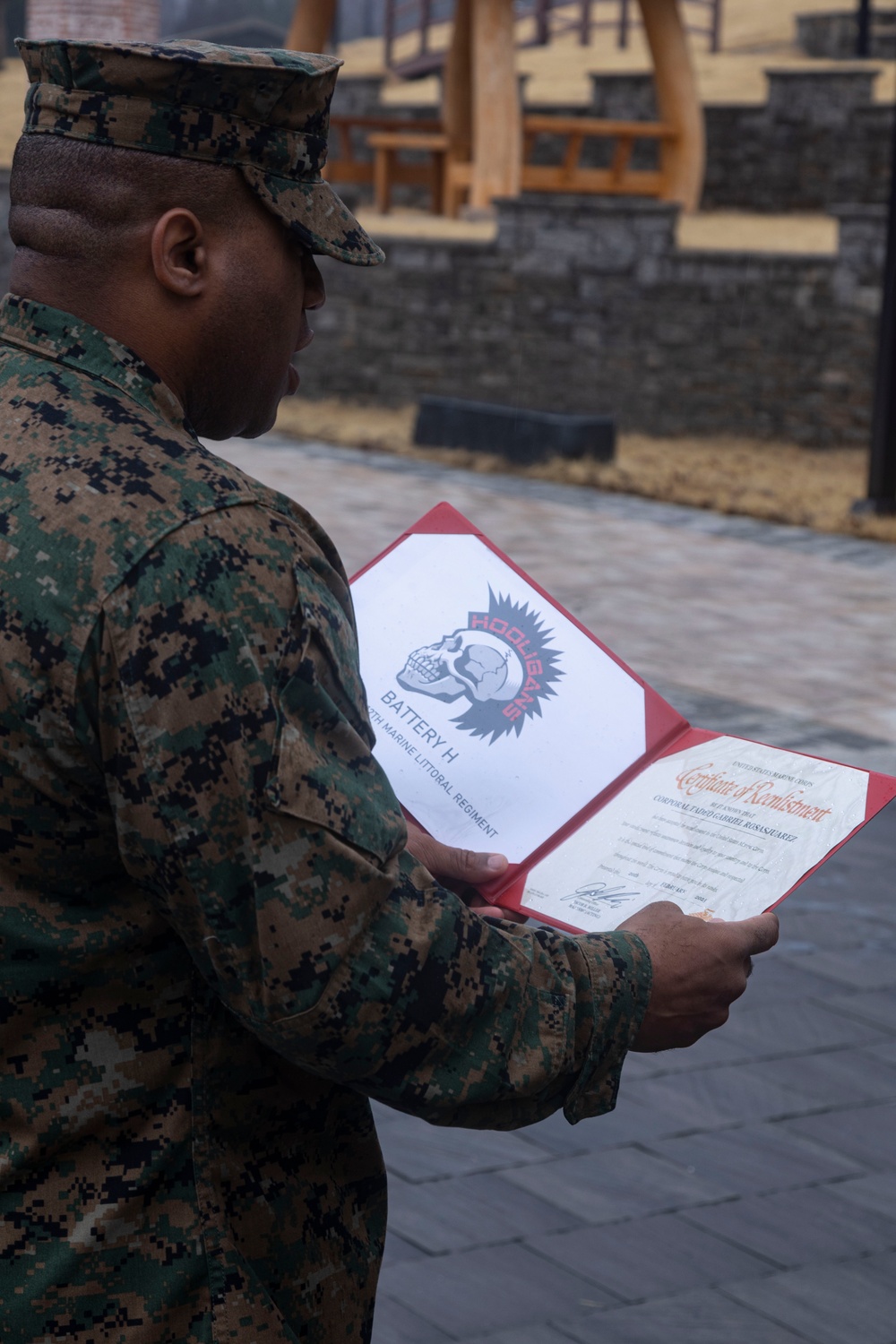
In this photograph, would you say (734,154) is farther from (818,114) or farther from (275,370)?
(275,370)

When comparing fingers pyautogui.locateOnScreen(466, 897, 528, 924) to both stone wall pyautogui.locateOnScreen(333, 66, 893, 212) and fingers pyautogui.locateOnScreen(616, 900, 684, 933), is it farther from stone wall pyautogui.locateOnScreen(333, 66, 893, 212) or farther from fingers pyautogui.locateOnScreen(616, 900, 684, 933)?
stone wall pyautogui.locateOnScreen(333, 66, 893, 212)

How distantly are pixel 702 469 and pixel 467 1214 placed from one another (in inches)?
440

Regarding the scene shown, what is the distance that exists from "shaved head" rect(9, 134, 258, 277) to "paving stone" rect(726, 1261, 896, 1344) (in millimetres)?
2138

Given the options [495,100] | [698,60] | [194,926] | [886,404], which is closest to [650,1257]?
[194,926]

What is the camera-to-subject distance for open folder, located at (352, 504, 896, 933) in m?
1.59

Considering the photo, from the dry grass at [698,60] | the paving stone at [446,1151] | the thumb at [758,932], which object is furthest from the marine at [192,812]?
the dry grass at [698,60]

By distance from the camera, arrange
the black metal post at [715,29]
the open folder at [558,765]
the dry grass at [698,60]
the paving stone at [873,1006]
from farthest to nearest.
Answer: the black metal post at [715,29] → the dry grass at [698,60] → the paving stone at [873,1006] → the open folder at [558,765]

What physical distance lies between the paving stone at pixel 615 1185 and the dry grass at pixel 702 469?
26.6 ft

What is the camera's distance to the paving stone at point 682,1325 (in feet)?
8.75

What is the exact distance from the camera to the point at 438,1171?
324cm

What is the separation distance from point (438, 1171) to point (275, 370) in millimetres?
2233

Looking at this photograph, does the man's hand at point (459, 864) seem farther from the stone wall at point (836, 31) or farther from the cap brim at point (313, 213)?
the stone wall at point (836, 31)

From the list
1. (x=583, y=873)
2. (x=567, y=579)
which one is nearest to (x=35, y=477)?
(x=583, y=873)

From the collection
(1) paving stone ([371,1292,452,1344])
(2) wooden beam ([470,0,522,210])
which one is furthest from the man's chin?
(2) wooden beam ([470,0,522,210])
